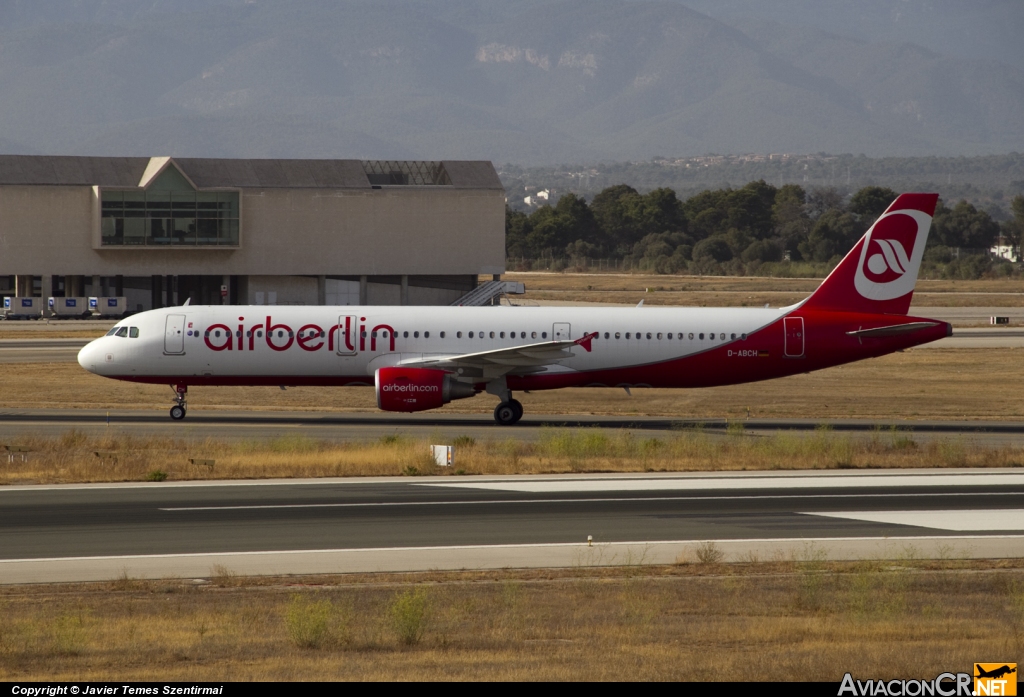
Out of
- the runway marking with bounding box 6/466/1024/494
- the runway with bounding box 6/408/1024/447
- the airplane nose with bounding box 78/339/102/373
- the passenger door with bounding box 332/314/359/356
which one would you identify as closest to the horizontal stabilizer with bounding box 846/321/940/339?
the runway with bounding box 6/408/1024/447

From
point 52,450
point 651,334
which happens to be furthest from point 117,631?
point 651,334

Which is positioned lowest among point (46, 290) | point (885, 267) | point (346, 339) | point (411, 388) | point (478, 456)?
point (478, 456)

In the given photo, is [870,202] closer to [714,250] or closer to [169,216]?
[714,250]

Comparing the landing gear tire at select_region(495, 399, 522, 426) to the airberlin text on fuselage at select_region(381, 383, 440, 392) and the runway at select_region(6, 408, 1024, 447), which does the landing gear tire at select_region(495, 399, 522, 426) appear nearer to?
the runway at select_region(6, 408, 1024, 447)

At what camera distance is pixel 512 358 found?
39219 millimetres

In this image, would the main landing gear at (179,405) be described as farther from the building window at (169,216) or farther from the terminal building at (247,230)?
the building window at (169,216)

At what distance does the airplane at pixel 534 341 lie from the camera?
130 ft

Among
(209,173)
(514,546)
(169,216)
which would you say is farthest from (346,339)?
(209,173)

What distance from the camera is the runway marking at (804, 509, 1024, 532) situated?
23.2m

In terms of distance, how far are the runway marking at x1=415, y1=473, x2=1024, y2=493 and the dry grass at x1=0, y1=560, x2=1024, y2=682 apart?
8.04 m

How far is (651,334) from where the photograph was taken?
40375 millimetres

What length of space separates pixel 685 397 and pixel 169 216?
1969 inches

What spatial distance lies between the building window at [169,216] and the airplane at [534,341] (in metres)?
48.4

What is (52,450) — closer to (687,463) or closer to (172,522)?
(172,522)
